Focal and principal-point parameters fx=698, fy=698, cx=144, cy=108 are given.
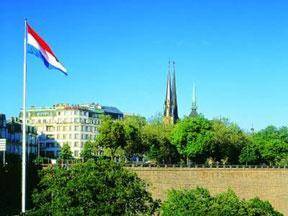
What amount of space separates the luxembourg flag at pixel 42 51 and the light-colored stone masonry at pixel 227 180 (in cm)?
3047

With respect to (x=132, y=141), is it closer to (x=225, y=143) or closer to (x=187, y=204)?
(x=225, y=143)

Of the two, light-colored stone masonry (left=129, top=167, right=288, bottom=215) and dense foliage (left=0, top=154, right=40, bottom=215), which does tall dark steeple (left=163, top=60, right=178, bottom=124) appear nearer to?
light-colored stone masonry (left=129, top=167, right=288, bottom=215)

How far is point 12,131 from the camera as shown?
115 m

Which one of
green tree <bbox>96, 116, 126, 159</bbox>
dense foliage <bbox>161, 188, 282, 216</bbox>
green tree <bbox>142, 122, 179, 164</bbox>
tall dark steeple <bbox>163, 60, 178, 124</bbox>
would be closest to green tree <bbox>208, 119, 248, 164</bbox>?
green tree <bbox>142, 122, 179, 164</bbox>

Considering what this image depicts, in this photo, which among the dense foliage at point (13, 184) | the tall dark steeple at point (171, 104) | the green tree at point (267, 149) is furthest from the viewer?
the tall dark steeple at point (171, 104)

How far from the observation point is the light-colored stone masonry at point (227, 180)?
2680 inches

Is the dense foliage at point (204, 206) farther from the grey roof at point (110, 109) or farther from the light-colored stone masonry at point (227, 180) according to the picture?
the grey roof at point (110, 109)

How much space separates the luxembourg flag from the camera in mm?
35406

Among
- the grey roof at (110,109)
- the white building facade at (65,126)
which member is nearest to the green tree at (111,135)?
the white building facade at (65,126)

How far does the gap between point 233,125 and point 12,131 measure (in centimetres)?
3712

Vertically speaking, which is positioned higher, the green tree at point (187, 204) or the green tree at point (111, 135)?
the green tree at point (111, 135)

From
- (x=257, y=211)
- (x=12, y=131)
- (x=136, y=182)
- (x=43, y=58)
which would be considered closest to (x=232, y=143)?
(x=12, y=131)

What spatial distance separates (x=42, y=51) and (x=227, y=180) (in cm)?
4403

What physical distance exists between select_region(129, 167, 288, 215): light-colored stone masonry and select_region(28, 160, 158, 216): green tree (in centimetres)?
2559
